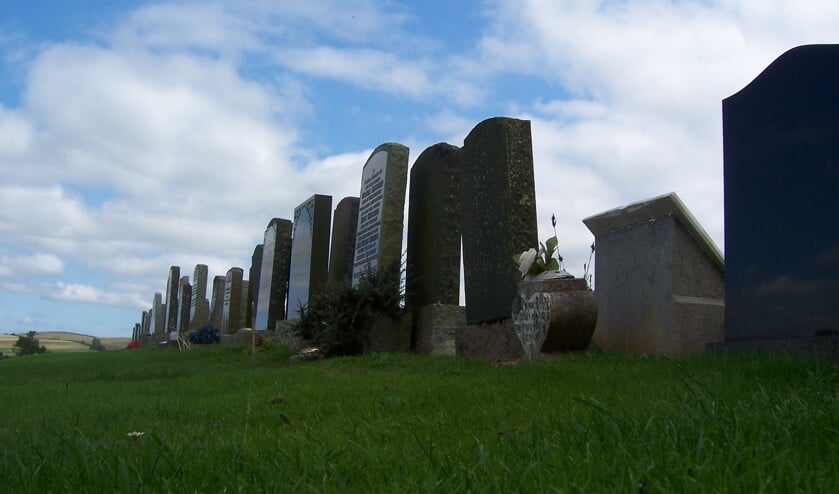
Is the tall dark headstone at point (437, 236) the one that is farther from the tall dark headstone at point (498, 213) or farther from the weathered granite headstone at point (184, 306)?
the weathered granite headstone at point (184, 306)

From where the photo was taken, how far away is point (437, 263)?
30.0 feet

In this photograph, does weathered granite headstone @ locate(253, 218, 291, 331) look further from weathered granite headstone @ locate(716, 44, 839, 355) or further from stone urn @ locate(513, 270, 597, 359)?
weathered granite headstone @ locate(716, 44, 839, 355)

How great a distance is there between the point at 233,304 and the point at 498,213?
12719 millimetres

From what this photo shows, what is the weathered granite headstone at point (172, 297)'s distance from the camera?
1019 inches

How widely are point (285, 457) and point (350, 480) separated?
39 cm

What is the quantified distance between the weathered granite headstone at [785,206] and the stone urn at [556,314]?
4.37 feet

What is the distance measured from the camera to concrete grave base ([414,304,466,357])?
8.81 m

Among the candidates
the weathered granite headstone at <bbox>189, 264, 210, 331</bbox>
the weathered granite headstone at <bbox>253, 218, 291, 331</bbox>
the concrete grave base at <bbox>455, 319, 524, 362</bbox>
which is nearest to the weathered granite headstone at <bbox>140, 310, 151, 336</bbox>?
the weathered granite headstone at <bbox>189, 264, 210, 331</bbox>

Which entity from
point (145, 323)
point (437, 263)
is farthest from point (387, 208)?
point (145, 323)

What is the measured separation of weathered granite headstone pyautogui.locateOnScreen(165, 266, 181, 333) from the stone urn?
69.6 ft

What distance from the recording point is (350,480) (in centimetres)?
228

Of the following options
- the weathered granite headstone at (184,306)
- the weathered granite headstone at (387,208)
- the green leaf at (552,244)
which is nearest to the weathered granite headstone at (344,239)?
the weathered granite headstone at (387,208)

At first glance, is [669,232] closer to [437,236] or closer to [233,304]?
[437,236]

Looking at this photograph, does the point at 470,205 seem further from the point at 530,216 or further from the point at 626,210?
the point at 626,210
